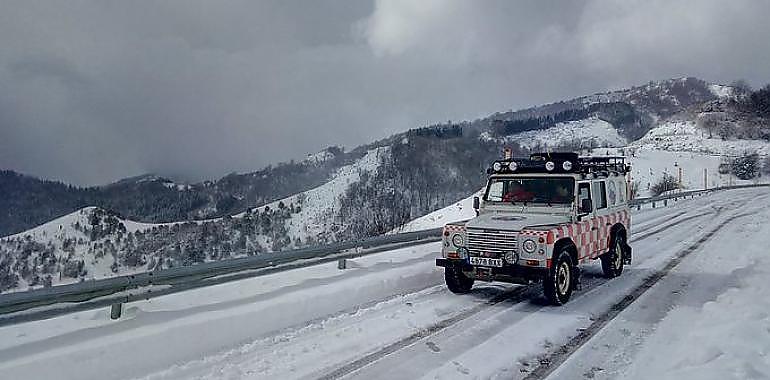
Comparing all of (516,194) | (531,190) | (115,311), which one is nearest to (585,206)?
(531,190)

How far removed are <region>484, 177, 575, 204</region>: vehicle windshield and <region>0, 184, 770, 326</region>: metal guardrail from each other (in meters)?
3.88

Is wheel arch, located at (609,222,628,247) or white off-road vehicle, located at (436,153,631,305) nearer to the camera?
white off-road vehicle, located at (436,153,631,305)

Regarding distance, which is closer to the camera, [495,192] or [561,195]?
[561,195]

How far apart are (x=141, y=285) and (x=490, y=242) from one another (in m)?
5.52

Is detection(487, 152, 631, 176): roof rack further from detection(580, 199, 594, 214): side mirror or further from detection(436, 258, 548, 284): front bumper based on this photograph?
detection(436, 258, 548, 284): front bumper

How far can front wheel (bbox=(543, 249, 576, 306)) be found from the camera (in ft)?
28.3

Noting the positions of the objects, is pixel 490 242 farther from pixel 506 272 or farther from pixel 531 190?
pixel 531 190

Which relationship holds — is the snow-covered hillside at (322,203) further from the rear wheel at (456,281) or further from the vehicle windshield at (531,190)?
the rear wheel at (456,281)

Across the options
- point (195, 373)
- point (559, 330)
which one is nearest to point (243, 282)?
point (195, 373)

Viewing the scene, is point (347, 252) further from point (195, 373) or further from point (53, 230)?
point (53, 230)

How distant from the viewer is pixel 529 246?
28.0 feet

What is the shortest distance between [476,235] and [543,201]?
191 cm

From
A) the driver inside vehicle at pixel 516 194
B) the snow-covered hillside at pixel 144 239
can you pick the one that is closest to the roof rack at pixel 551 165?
the driver inside vehicle at pixel 516 194

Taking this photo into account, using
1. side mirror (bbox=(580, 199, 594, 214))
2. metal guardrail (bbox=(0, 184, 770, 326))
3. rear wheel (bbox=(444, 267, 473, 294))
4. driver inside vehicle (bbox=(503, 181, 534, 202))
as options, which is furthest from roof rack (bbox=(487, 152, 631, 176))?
metal guardrail (bbox=(0, 184, 770, 326))
